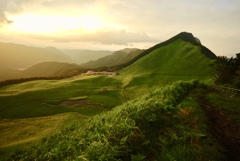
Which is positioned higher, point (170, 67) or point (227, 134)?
point (170, 67)

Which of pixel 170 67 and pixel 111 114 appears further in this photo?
pixel 170 67

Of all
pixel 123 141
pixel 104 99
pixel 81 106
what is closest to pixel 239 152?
pixel 123 141

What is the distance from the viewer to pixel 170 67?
9412cm

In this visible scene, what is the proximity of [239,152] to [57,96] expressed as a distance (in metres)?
47.4

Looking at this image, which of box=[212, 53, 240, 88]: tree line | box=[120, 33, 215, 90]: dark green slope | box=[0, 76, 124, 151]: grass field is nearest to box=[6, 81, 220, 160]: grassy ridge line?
box=[0, 76, 124, 151]: grass field

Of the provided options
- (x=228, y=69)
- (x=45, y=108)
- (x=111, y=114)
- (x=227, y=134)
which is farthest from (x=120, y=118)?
(x=228, y=69)

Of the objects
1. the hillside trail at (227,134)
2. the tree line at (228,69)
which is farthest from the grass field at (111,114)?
the tree line at (228,69)

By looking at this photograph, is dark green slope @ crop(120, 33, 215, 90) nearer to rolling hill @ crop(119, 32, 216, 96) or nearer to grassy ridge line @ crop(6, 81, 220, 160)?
rolling hill @ crop(119, 32, 216, 96)

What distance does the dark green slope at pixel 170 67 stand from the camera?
7655 centimetres

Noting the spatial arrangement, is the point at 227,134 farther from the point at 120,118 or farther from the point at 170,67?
the point at 170,67

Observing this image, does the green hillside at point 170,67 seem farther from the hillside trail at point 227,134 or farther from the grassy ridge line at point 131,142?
the grassy ridge line at point 131,142

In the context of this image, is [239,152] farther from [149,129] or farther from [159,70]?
[159,70]

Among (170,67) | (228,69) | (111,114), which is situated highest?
(170,67)

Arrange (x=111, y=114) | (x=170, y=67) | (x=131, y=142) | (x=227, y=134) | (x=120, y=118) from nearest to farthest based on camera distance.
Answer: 1. (x=131, y=142)
2. (x=120, y=118)
3. (x=227, y=134)
4. (x=111, y=114)
5. (x=170, y=67)
